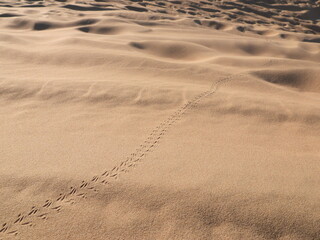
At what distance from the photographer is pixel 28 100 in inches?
110

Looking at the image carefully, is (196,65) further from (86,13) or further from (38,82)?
(86,13)

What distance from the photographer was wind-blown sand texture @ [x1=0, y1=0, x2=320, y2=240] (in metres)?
1.55

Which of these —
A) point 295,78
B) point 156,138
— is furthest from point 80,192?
point 295,78

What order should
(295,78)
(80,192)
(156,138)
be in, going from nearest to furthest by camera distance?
(80,192) < (156,138) < (295,78)

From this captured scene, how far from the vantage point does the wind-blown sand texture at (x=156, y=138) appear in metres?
1.55

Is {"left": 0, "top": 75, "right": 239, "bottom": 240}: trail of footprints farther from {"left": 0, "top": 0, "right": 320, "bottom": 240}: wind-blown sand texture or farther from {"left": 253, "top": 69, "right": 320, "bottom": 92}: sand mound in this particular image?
{"left": 253, "top": 69, "right": 320, "bottom": 92}: sand mound

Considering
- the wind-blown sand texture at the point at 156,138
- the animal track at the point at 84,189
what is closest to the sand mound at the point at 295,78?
the wind-blown sand texture at the point at 156,138

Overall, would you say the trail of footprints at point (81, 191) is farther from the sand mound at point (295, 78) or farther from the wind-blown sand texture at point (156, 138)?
the sand mound at point (295, 78)

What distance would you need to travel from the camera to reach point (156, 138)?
2285 millimetres

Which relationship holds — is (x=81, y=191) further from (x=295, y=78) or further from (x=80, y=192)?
(x=295, y=78)

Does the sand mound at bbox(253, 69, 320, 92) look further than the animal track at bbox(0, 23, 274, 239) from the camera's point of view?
Yes

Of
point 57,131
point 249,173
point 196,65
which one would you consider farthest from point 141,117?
point 196,65

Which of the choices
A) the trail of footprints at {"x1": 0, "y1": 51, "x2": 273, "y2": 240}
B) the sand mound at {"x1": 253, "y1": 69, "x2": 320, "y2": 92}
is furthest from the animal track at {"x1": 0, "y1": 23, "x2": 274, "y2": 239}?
the sand mound at {"x1": 253, "y1": 69, "x2": 320, "y2": 92}

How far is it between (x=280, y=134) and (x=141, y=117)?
3.76 feet
